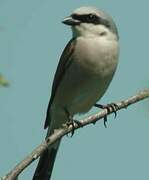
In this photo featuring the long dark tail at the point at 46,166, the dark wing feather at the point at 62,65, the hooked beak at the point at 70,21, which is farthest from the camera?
the dark wing feather at the point at 62,65

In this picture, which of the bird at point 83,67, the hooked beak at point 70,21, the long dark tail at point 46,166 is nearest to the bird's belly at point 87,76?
the bird at point 83,67

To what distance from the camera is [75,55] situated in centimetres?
605

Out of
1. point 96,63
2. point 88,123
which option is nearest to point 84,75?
point 96,63

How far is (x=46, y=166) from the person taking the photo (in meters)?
5.83

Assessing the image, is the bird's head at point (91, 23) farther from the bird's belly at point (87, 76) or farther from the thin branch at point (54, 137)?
the thin branch at point (54, 137)

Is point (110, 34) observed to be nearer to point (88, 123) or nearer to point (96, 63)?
point (96, 63)

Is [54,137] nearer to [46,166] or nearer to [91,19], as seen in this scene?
[46,166]

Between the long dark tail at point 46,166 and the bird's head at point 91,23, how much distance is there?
132cm

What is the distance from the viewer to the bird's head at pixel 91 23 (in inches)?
232

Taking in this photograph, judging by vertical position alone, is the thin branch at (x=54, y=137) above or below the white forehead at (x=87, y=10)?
below

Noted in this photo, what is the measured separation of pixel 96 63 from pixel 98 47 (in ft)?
0.62

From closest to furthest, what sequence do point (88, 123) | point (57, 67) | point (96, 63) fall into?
point (88, 123)
point (96, 63)
point (57, 67)

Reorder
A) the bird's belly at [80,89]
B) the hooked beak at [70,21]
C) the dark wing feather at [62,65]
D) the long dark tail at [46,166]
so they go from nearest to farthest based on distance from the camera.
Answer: the long dark tail at [46,166] < the hooked beak at [70,21] < the bird's belly at [80,89] < the dark wing feather at [62,65]

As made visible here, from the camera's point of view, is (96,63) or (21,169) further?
(96,63)
